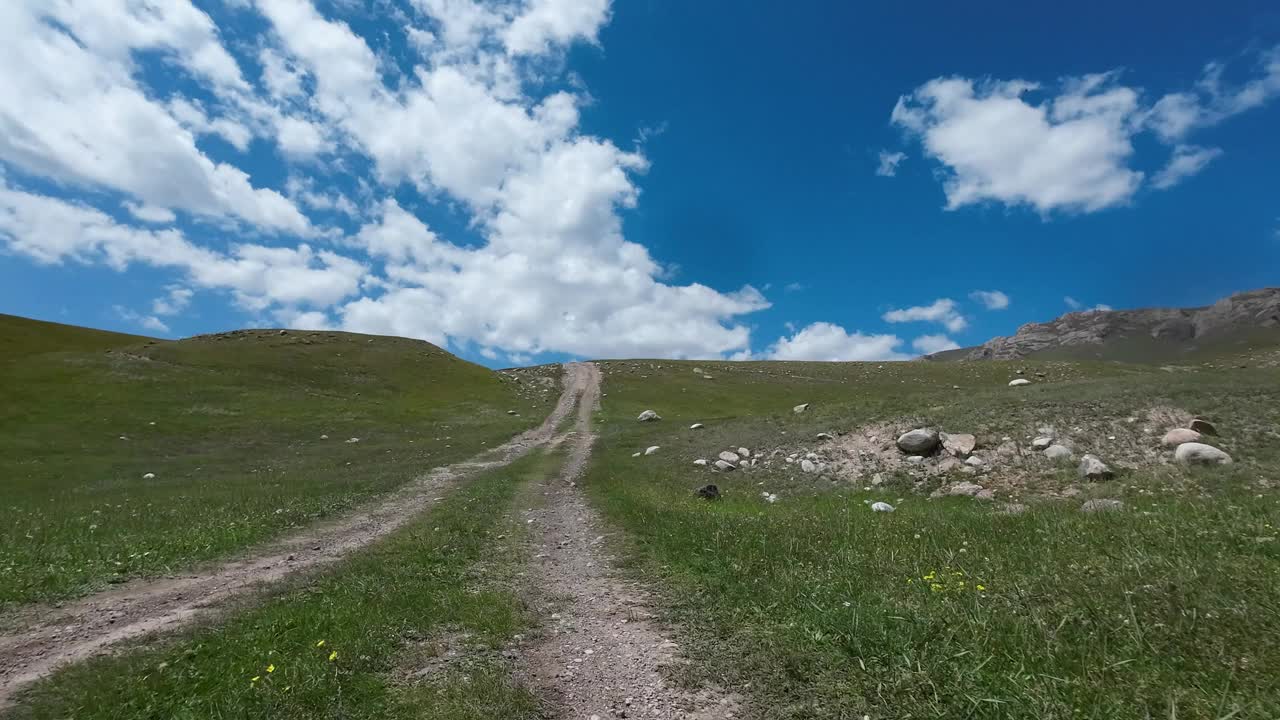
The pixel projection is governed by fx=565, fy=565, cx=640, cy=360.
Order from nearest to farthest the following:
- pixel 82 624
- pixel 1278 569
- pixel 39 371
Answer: pixel 1278 569 → pixel 82 624 → pixel 39 371

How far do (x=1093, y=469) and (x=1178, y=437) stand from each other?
3.88 metres

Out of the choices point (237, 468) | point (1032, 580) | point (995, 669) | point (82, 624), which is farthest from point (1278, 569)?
point (237, 468)

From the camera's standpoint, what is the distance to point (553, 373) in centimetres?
9744

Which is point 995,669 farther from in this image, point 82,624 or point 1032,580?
point 82,624

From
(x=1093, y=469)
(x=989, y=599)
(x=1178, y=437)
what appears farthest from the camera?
(x=1178, y=437)

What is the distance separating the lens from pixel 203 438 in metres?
46.5

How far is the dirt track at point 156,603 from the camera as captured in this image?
339 inches

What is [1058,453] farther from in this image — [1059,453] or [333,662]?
[333,662]

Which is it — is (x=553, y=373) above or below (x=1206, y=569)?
above

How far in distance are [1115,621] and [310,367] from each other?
9149cm

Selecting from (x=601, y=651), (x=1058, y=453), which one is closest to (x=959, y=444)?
(x=1058, y=453)

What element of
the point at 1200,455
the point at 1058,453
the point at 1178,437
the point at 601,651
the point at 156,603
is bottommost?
the point at 156,603

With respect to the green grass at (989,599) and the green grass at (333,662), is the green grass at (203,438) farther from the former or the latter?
the green grass at (989,599)

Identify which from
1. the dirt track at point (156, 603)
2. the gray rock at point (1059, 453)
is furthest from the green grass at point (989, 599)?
the dirt track at point (156, 603)
